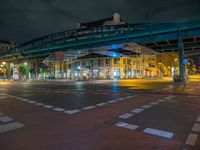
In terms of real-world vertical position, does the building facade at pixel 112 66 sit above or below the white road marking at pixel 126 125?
above

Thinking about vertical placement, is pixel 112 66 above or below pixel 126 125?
above

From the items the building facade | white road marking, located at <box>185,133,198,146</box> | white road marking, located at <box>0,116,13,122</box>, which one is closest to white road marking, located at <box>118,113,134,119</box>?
white road marking, located at <box>185,133,198,146</box>

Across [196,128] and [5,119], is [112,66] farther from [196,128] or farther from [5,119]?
[196,128]

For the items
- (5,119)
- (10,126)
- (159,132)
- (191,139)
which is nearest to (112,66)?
(5,119)

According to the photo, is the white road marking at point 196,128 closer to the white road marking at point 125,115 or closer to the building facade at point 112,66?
the white road marking at point 125,115

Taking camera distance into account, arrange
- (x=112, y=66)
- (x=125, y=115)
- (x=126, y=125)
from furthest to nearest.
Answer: (x=112, y=66) → (x=125, y=115) → (x=126, y=125)

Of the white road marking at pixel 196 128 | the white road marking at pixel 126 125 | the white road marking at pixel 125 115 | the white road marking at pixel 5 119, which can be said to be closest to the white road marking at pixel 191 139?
the white road marking at pixel 196 128

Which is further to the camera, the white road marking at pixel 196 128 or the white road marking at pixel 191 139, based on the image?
the white road marking at pixel 196 128

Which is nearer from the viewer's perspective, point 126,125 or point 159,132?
point 159,132

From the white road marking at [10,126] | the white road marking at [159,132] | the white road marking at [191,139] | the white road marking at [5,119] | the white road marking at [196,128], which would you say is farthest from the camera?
the white road marking at [5,119]

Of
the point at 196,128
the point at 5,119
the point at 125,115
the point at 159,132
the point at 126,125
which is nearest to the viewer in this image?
the point at 159,132

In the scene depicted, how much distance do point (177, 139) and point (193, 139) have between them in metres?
0.42

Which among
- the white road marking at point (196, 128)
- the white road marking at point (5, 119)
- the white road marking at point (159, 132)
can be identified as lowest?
the white road marking at point (196, 128)

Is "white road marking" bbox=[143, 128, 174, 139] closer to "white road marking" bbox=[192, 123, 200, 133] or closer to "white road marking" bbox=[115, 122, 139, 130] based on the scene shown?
"white road marking" bbox=[115, 122, 139, 130]
